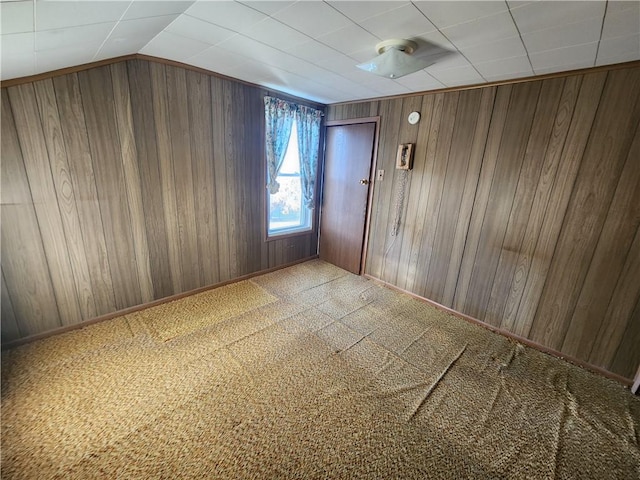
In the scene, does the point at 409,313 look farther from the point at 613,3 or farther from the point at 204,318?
the point at 613,3

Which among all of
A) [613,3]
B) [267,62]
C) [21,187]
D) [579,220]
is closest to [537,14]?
[613,3]

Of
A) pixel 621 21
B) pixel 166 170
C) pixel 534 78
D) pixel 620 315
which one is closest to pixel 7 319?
pixel 166 170

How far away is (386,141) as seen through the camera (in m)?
2.98

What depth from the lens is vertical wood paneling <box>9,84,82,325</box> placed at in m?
1.74

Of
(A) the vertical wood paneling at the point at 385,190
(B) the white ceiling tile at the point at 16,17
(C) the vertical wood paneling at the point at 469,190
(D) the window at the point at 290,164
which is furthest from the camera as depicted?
(D) the window at the point at 290,164

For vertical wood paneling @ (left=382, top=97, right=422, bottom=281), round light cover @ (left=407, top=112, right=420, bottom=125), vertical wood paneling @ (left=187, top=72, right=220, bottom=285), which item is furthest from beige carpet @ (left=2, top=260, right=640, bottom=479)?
round light cover @ (left=407, top=112, right=420, bottom=125)

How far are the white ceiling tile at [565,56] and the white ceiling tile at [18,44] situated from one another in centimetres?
267

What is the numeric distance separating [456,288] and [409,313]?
20.8 inches

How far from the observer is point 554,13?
1239mm

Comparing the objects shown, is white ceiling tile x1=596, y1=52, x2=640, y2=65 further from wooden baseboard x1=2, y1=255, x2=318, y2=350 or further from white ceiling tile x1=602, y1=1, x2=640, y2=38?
wooden baseboard x1=2, y1=255, x2=318, y2=350

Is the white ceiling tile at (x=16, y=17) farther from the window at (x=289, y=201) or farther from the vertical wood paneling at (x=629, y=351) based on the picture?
the vertical wood paneling at (x=629, y=351)

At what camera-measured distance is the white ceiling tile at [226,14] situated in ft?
4.45

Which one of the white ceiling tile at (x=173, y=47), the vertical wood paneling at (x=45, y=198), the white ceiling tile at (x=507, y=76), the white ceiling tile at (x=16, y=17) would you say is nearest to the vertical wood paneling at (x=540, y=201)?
the white ceiling tile at (x=507, y=76)

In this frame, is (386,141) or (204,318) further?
(386,141)
